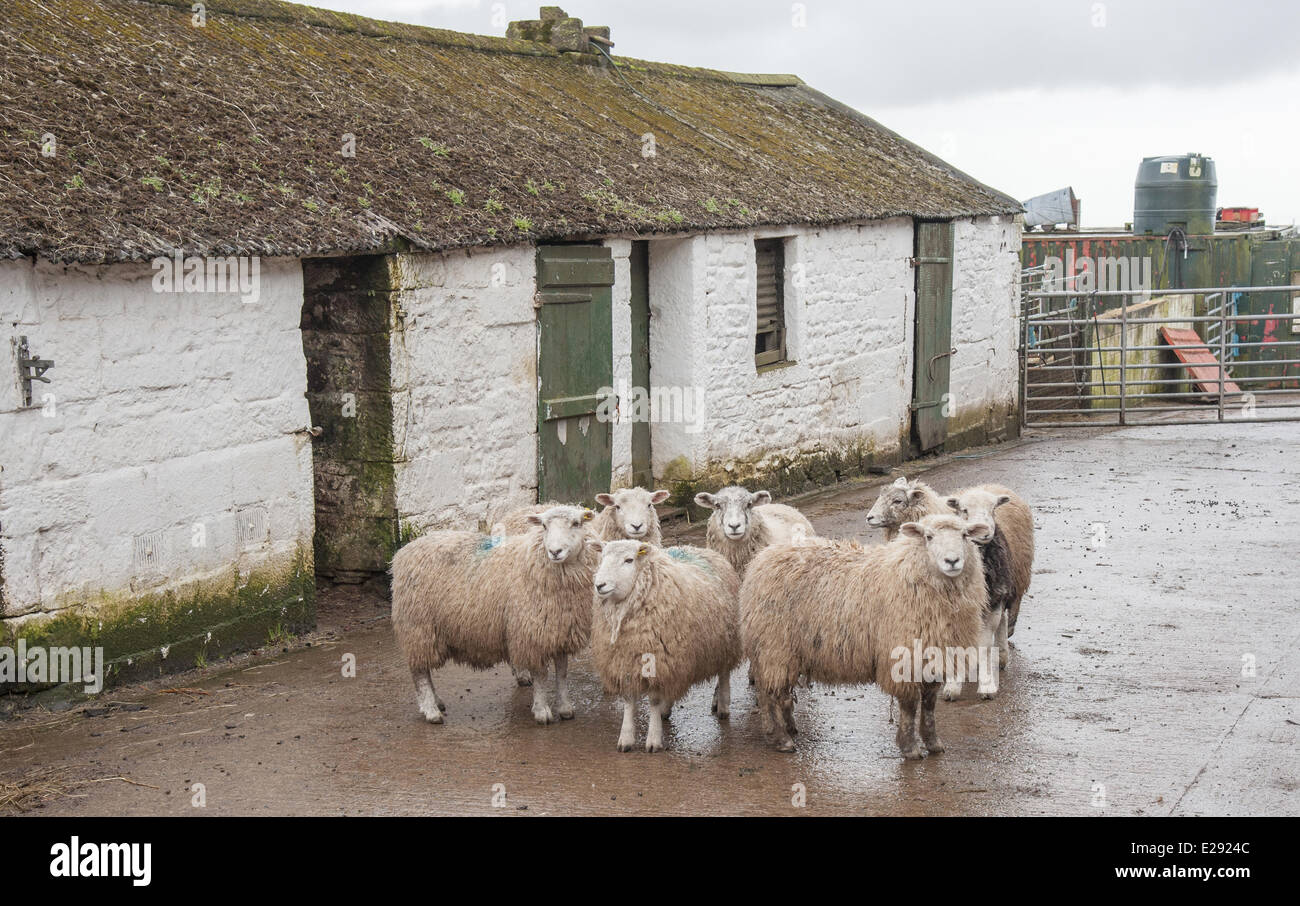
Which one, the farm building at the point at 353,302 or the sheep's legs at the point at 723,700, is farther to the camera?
the farm building at the point at 353,302

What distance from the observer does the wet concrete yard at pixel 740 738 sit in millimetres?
6371

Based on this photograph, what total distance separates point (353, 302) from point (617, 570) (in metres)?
3.73

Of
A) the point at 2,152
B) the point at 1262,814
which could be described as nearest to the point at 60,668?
the point at 2,152

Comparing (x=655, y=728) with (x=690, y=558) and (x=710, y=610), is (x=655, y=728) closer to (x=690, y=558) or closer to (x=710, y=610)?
(x=710, y=610)

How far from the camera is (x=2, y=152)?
25.7 ft

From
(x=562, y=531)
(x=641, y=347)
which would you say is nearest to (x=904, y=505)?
(x=562, y=531)

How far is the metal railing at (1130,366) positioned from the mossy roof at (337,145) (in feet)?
15.6

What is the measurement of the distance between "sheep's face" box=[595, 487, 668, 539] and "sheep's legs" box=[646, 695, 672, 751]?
1261 millimetres

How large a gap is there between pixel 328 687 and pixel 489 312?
3407 mm

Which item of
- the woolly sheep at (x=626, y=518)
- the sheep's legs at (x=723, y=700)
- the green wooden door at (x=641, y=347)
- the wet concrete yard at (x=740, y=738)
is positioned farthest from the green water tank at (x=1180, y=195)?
the sheep's legs at (x=723, y=700)

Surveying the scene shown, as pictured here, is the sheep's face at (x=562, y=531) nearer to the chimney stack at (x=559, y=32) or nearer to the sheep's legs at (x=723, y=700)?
the sheep's legs at (x=723, y=700)

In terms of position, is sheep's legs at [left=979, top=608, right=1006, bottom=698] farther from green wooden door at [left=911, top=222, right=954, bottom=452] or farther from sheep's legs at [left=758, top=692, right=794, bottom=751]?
green wooden door at [left=911, top=222, right=954, bottom=452]

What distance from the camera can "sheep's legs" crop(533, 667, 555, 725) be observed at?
25.1 feet
